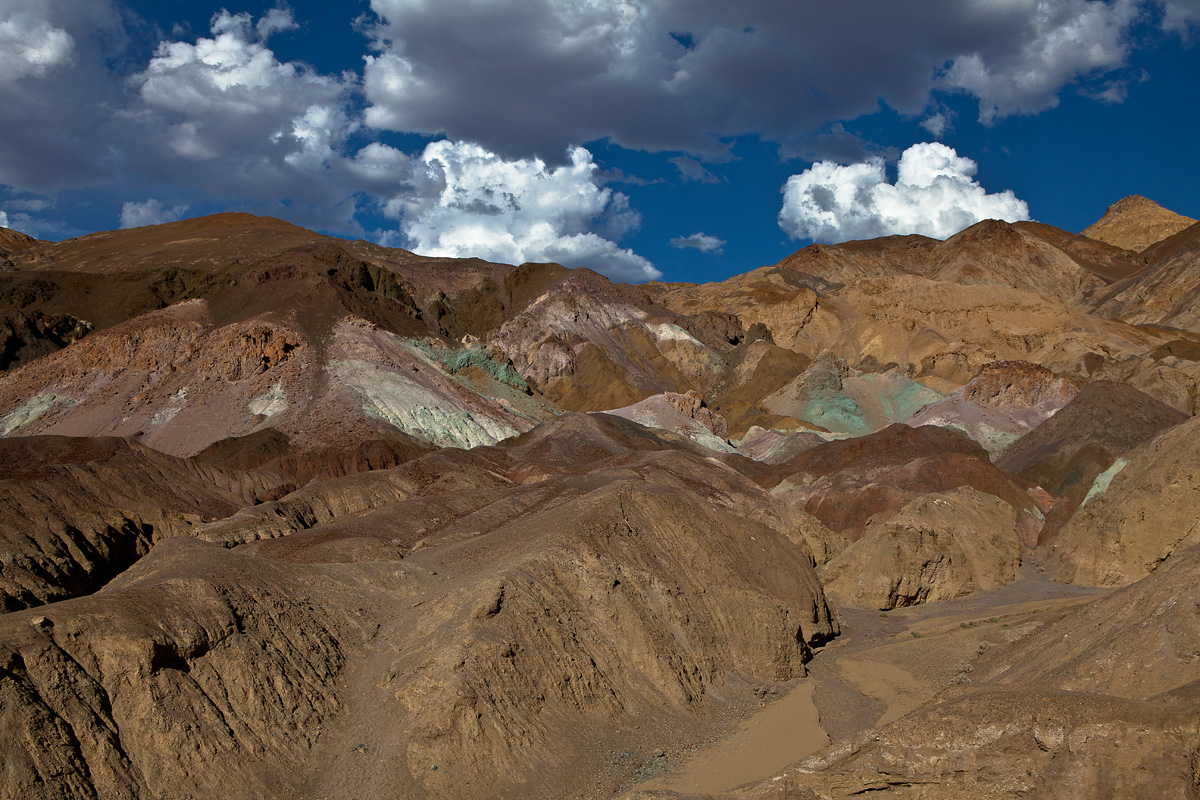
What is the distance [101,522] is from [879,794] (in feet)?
95.7

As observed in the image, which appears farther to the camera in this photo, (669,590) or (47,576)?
(47,576)

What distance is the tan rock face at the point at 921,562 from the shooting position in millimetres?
28578

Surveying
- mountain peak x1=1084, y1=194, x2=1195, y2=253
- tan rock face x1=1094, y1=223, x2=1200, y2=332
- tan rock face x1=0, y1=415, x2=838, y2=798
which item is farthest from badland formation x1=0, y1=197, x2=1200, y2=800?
mountain peak x1=1084, y1=194, x2=1195, y2=253

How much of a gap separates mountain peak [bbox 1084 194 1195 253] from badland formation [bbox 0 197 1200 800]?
8404cm

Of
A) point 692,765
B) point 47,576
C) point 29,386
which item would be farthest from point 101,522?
point 29,386

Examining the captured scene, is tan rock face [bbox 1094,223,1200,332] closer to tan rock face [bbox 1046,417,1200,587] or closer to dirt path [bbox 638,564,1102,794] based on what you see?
tan rock face [bbox 1046,417,1200,587]

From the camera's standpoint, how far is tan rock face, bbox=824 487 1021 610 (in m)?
28.6

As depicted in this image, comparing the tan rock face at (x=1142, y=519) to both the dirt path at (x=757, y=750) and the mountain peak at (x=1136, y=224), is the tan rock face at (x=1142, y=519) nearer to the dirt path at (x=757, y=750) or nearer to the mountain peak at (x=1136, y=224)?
the dirt path at (x=757, y=750)

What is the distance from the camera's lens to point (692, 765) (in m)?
14.9

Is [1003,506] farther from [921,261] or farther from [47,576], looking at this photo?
[921,261]

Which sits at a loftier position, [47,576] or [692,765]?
[47,576]

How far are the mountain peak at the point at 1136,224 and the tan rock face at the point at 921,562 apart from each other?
5271 inches

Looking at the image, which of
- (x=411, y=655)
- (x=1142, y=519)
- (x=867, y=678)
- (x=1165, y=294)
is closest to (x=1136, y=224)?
(x=1165, y=294)

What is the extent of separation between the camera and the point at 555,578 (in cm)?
1788
